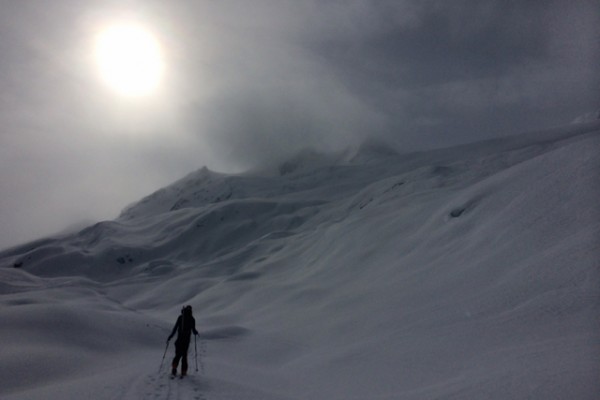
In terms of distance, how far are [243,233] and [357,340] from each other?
117m

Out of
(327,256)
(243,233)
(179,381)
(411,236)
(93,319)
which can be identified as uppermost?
(243,233)

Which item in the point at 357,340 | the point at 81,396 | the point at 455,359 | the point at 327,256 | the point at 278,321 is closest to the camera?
the point at 81,396

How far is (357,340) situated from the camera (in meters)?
18.2

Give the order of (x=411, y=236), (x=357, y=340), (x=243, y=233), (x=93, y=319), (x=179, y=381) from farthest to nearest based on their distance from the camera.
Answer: (x=243, y=233), (x=411, y=236), (x=93, y=319), (x=357, y=340), (x=179, y=381)

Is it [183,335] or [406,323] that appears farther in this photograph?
[406,323]

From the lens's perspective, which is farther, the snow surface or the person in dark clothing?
the person in dark clothing

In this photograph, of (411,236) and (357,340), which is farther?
(411,236)

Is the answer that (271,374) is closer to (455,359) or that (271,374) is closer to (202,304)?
(455,359)

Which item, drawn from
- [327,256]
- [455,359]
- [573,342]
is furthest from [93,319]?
[327,256]

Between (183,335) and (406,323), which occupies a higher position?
(406,323)

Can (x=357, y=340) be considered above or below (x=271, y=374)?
above

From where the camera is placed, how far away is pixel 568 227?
1858cm

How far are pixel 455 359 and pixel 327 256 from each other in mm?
36520

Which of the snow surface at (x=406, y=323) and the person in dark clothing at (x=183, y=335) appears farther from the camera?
the person in dark clothing at (x=183, y=335)
